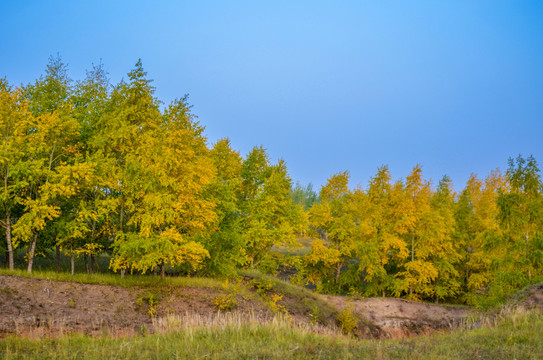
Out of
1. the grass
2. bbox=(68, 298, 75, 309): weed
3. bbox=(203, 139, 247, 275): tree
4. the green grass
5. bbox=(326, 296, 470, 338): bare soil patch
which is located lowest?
bbox=(326, 296, 470, 338): bare soil patch

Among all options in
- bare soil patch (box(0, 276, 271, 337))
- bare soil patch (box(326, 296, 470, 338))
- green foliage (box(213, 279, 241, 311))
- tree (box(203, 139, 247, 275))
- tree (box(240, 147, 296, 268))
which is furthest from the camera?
tree (box(240, 147, 296, 268))

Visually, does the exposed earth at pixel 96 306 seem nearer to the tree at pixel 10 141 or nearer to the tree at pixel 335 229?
the tree at pixel 10 141

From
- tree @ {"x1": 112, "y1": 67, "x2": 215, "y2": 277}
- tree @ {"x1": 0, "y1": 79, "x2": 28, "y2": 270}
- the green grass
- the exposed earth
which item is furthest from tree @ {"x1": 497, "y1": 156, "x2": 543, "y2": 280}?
tree @ {"x1": 0, "y1": 79, "x2": 28, "y2": 270}

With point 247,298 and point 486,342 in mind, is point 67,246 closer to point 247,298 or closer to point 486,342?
point 247,298

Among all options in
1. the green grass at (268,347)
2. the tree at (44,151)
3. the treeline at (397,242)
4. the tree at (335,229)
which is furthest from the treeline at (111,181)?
the treeline at (397,242)

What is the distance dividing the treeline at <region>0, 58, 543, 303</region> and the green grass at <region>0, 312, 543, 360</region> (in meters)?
7.61

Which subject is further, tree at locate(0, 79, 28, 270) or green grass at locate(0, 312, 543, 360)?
tree at locate(0, 79, 28, 270)

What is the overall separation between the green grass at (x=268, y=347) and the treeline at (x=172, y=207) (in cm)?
761

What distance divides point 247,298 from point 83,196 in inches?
487

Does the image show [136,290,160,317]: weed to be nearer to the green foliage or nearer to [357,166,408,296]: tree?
the green foliage

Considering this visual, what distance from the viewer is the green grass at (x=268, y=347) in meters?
8.79

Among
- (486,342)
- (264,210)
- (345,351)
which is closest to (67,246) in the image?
(264,210)

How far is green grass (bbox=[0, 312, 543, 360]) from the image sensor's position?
8789mm

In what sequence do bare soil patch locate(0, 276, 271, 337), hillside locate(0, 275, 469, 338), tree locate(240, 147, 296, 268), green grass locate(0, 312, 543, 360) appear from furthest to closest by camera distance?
1. tree locate(240, 147, 296, 268)
2. hillside locate(0, 275, 469, 338)
3. bare soil patch locate(0, 276, 271, 337)
4. green grass locate(0, 312, 543, 360)
